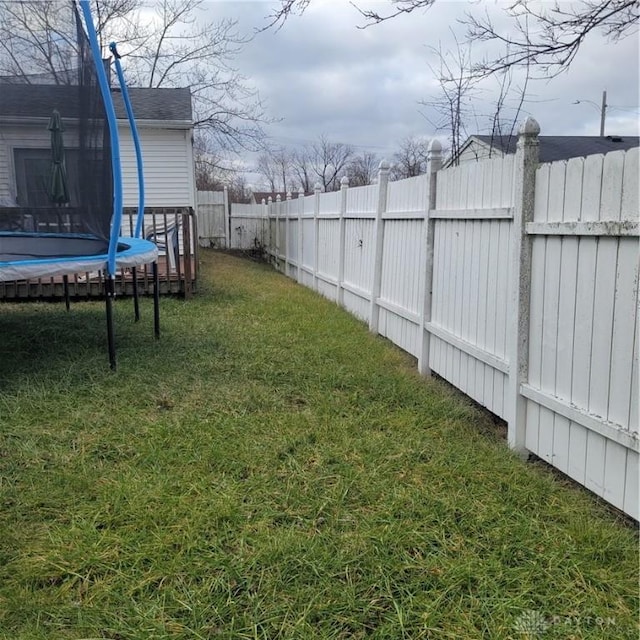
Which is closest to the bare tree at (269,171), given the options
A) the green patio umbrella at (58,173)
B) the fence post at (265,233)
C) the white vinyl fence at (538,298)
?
the fence post at (265,233)

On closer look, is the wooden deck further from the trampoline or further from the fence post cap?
the fence post cap

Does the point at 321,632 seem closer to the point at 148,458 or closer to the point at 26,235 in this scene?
the point at 148,458

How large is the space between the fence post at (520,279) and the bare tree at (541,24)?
2462mm

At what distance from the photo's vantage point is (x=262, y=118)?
59.1 ft

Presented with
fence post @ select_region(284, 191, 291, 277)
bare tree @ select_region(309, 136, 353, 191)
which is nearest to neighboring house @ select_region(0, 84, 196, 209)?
fence post @ select_region(284, 191, 291, 277)

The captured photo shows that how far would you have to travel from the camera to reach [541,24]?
195 inches

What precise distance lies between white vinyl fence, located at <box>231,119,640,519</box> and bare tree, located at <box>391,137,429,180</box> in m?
12.2

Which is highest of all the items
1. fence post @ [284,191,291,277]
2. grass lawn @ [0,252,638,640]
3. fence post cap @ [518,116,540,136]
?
fence post cap @ [518,116,540,136]

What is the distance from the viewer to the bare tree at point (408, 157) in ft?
54.9

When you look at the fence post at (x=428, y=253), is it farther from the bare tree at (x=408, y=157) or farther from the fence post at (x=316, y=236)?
the bare tree at (x=408, y=157)

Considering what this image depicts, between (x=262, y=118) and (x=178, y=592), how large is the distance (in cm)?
1781

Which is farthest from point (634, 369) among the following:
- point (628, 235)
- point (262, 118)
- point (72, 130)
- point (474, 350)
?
point (262, 118)

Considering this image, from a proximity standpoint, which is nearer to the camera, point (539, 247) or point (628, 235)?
point (628, 235)

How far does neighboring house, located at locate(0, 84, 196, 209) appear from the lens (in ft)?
13.9
